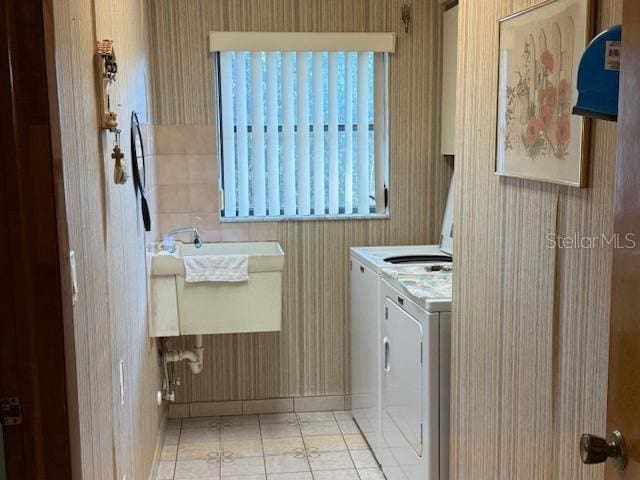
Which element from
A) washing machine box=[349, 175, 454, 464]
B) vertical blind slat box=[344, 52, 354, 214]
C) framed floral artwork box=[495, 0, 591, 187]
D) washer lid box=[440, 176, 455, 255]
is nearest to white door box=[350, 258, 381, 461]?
washing machine box=[349, 175, 454, 464]

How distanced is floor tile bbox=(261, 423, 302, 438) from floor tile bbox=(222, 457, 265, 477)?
287mm

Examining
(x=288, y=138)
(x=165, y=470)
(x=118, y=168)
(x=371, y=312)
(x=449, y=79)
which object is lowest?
(x=165, y=470)

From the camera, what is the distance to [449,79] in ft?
11.8

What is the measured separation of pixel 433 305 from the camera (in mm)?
2410

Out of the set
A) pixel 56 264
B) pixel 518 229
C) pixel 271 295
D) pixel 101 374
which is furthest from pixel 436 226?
pixel 56 264

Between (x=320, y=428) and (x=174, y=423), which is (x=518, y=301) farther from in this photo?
(x=174, y=423)

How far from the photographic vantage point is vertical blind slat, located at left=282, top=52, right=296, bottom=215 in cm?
369

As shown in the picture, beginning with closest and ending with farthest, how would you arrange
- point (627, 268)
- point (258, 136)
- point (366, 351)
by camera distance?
point (627, 268), point (366, 351), point (258, 136)

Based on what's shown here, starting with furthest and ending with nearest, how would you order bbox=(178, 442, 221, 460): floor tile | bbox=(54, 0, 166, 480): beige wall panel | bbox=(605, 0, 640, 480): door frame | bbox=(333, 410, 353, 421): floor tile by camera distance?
bbox=(333, 410, 353, 421): floor tile → bbox=(178, 442, 221, 460): floor tile → bbox=(54, 0, 166, 480): beige wall panel → bbox=(605, 0, 640, 480): door frame

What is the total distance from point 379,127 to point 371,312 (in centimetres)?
109

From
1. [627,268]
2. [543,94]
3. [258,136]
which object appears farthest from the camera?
[258,136]

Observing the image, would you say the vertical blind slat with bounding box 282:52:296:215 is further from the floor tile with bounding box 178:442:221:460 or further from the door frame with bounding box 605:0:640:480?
the door frame with bounding box 605:0:640:480

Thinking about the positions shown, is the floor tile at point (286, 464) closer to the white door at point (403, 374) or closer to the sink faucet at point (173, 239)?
the white door at point (403, 374)

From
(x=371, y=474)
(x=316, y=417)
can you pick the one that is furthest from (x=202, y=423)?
(x=371, y=474)
